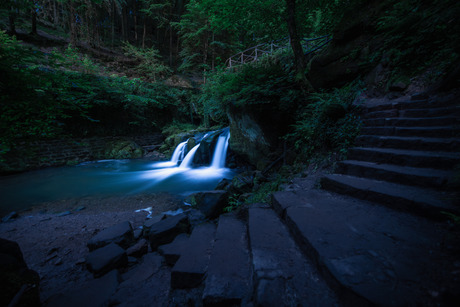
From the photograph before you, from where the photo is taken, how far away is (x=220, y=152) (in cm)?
909

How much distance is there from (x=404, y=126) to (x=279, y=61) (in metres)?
4.84

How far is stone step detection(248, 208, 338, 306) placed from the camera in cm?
104

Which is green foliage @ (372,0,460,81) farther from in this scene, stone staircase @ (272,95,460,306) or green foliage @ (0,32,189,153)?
green foliage @ (0,32,189,153)

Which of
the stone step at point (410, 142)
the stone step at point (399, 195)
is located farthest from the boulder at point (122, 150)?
the stone step at point (410, 142)

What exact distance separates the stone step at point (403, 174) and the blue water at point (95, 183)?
4765mm

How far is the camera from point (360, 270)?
1049 mm

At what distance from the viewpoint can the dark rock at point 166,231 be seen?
8.53 feet

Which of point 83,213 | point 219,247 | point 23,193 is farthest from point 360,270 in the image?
point 23,193

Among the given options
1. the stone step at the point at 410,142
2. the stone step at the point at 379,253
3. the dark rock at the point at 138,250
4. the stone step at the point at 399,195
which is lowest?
the dark rock at the point at 138,250

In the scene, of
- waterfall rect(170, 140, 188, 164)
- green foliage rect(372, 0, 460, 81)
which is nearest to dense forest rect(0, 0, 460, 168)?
green foliage rect(372, 0, 460, 81)

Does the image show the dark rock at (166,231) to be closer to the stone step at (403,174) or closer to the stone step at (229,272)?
the stone step at (229,272)

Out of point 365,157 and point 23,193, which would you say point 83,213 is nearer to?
point 23,193

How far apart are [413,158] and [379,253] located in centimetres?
181

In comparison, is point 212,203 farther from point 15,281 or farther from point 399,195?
point 399,195
